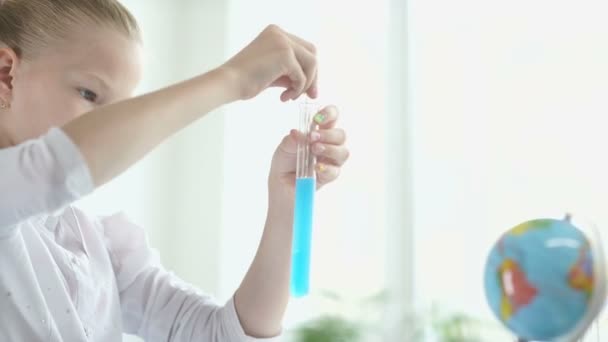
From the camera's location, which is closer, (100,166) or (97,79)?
(100,166)

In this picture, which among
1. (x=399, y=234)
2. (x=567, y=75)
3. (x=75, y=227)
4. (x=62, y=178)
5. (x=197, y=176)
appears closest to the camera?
(x=62, y=178)

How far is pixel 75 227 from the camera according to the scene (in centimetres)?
95

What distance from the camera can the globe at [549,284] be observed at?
60 cm

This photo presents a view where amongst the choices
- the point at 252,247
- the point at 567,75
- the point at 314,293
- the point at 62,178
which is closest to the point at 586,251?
the point at 62,178

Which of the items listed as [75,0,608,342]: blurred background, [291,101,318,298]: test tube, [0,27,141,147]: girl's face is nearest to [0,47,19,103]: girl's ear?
[0,27,141,147]: girl's face

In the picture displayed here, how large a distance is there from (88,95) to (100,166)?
0.84 feet

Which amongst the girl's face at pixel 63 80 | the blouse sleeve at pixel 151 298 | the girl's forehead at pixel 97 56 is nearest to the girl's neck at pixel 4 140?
the girl's face at pixel 63 80

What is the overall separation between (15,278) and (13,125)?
188mm

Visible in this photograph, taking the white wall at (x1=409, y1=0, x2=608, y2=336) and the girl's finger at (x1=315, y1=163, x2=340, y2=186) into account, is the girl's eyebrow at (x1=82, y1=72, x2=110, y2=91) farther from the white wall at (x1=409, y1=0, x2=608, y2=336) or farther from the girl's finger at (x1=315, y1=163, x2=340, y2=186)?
the white wall at (x1=409, y1=0, x2=608, y2=336)

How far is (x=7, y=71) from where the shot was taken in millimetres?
844

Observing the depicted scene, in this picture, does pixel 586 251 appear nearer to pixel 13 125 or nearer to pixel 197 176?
pixel 13 125

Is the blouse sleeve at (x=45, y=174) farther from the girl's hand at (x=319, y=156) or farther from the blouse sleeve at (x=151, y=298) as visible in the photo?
the blouse sleeve at (x=151, y=298)

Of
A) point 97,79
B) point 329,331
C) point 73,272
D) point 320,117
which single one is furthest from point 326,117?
point 329,331

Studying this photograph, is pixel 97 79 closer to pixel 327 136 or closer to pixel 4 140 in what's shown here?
pixel 4 140
